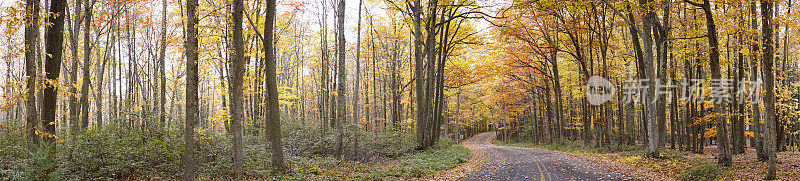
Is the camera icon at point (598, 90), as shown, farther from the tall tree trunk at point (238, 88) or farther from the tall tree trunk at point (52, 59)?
the tall tree trunk at point (52, 59)

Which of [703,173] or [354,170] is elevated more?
[703,173]

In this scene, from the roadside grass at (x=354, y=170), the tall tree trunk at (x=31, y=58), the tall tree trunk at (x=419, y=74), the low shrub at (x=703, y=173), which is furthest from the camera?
the tall tree trunk at (x=419, y=74)

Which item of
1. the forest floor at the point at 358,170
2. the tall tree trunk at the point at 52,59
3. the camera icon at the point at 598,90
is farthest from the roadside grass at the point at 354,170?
the camera icon at the point at 598,90

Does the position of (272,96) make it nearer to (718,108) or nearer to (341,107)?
(341,107)

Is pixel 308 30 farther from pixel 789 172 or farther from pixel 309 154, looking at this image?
pixel 789 172

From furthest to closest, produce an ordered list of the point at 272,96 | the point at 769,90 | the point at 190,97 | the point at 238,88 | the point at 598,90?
1. the point at 598,90
2. the point at 272,96
3. the point at 238,88
4. the point at 769,90
5. the point at 190,97

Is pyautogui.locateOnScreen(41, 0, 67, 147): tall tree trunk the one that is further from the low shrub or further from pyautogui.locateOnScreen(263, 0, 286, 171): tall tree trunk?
the low shrub

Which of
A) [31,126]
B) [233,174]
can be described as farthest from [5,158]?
[233,174]

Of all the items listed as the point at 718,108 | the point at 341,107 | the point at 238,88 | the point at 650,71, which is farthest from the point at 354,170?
the point at 650,71

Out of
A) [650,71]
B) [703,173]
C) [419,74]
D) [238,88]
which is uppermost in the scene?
[419,74]

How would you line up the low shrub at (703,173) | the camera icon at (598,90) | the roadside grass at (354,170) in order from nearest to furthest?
the low shrub at (703,173)
the roadside grass at (354,170)
the camera icon at (598,90)

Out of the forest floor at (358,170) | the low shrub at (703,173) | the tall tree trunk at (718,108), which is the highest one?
the tall tree trunk at (718,108)

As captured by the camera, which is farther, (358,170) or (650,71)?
(650,71)

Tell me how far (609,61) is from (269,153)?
2144cm
